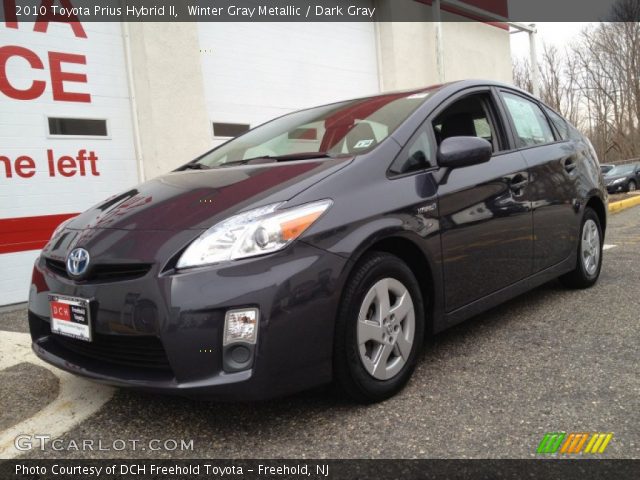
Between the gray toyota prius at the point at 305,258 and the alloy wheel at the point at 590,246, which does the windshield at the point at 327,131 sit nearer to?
the gray toyota prius at the point at 305,258

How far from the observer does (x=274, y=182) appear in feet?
7.60

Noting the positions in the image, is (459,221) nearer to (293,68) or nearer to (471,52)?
(293,68)

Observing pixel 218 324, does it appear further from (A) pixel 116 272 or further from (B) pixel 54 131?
(B) pixel 54 131

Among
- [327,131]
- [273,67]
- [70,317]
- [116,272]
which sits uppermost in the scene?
[273,67]

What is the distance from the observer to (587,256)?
404 centimetres

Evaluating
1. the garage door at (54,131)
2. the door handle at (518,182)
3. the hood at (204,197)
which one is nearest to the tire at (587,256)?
the door handle at (518,182)

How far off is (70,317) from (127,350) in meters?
0.32

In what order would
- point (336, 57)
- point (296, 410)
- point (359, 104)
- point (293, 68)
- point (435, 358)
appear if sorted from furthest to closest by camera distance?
point (336, 57) < point (293, 68) < point (359, 104) < point (435, 358) < point (296, 410)

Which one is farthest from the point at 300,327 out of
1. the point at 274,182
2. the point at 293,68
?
the point at 293,68

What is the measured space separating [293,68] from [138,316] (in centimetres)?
711

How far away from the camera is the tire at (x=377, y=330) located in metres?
2.14

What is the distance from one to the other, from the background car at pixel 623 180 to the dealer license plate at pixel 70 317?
18147mm
